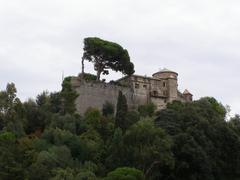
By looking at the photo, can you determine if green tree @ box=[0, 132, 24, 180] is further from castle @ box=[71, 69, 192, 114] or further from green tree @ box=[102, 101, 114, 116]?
castle @ box=[71, 69, 192, 114]

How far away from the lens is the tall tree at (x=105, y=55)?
61.4m

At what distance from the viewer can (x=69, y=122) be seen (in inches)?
1955

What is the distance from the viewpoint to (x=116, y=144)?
42.6 meters

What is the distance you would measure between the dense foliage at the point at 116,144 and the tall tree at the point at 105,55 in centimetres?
870

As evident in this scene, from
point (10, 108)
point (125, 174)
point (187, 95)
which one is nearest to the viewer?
point (125, 174)

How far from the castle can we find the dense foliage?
4967 mm

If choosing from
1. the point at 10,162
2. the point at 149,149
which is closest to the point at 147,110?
the point at 149,149

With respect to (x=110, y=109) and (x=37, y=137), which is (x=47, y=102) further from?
(x=37, y=137)

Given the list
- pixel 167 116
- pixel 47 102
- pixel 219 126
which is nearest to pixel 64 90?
pixel 47 102

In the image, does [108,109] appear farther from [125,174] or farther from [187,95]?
[125,174]

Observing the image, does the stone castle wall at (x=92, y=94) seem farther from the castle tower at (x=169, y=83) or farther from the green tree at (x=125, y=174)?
the green tree at (x=125, y=174)

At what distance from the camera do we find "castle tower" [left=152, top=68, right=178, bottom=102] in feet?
213

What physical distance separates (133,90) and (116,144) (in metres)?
21.2

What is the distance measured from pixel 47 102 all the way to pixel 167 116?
14829 millimetres
